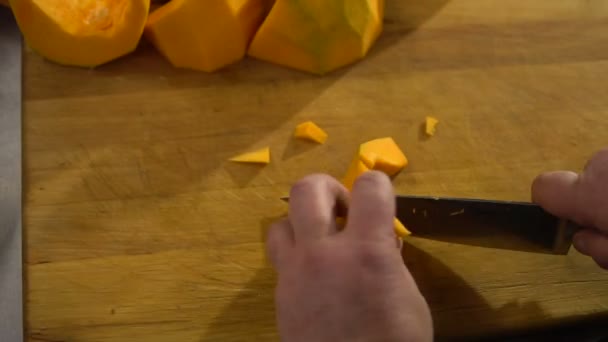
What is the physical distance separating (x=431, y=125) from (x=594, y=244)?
0.86 ft

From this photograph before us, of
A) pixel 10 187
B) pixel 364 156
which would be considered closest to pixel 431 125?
pixel 364 156

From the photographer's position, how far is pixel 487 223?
70 cm

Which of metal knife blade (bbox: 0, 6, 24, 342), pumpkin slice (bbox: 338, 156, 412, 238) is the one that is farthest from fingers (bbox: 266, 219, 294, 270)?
metal knife blade (bbox: 0, 6, 24, 342)

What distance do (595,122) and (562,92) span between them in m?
0.06

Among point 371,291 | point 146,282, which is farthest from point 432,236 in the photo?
point 146,282

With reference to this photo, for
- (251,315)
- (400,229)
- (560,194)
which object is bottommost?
(251,315)

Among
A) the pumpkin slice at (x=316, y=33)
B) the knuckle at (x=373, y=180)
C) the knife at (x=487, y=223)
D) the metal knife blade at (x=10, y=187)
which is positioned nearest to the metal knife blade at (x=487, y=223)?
Result: the knife at (x=487, y=223)

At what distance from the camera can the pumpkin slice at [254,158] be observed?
2.55ft

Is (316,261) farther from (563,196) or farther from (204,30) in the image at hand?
(204,30)

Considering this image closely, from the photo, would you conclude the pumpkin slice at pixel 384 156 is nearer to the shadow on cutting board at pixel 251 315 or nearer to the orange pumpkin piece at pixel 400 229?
the orange pumpkin piece at pixel 400 229

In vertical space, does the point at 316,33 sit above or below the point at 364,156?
above

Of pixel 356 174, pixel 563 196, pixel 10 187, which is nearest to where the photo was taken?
pixel 563 196

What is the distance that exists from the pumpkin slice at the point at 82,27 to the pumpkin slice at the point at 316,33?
17cm

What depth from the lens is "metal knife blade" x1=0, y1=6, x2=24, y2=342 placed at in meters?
1.13
